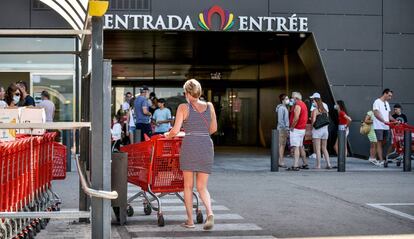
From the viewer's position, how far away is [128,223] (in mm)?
8406

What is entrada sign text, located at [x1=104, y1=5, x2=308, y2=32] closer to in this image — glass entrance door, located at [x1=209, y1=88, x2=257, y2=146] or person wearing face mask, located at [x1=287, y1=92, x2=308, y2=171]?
person wearing face mask, located at [x1=287, y1=92, x2=308, y2=171]

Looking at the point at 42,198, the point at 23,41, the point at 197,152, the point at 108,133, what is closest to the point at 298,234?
the point at 197,152

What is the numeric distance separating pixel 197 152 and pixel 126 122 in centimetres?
1352

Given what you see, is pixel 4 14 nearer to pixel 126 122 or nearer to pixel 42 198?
pixel 126 122

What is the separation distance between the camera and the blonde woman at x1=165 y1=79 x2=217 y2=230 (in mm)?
7895

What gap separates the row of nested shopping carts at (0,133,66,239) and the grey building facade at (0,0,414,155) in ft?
39.4

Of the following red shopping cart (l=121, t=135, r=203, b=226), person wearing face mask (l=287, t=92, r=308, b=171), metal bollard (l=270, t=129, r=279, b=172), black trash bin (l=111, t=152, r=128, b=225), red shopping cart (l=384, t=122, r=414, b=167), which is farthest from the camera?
red shopping cart (l=384, t=122, r=414, b=167)

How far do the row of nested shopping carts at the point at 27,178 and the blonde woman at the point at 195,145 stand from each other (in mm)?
1554

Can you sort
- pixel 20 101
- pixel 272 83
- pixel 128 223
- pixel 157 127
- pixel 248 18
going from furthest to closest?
pixel 272 83 < pixel 248 18 < pixel 157 127 < pixel 20 101 < pixel 128 223

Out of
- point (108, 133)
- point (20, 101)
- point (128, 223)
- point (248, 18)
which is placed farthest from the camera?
point (248, 18)

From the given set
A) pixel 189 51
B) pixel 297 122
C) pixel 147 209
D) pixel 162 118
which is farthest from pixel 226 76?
pixel 147 209

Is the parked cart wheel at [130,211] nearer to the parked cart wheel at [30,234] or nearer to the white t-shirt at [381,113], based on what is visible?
the parked cart wheel at [30,234]

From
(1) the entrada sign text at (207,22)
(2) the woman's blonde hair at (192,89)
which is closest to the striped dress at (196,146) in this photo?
(2) the woman's blonde hair at (192,89)

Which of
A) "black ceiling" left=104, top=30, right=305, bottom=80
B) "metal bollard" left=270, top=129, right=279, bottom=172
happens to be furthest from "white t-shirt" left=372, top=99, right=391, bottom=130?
"black ceiling" left=104, top=30, right=305, bottom=80
